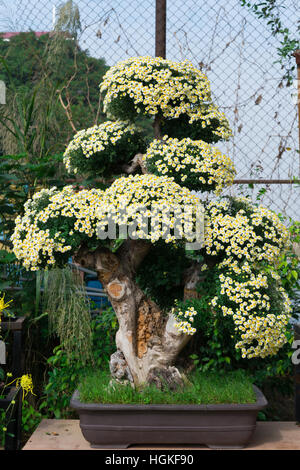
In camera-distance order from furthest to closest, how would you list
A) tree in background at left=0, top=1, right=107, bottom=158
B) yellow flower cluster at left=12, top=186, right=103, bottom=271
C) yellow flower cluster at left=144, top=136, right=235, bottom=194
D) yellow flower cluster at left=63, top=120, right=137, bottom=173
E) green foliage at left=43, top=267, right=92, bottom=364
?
tree in background at left=0, top=1, right=107, bottom=158, green foliage at left=43, top=267, right=92, bottom=364, yellow flower cluster at left=63, top=120, right=137, bottom=173, yellow flower cluster at left=144, top=136, right=235, bottom=194, yellow flower cluster at left=12, top=186, right=103, bottom=271

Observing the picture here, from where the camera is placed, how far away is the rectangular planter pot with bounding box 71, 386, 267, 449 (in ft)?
7.98

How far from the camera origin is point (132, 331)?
2.74 meters

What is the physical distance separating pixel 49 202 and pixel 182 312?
839 millimetres

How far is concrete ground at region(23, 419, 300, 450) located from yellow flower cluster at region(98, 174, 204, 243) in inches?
39.1

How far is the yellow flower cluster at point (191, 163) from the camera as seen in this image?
2.57 metres

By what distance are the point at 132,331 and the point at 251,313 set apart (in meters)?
0.63

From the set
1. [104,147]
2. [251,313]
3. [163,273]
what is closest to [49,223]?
[104,147]

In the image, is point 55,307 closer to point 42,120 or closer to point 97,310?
point 97,310

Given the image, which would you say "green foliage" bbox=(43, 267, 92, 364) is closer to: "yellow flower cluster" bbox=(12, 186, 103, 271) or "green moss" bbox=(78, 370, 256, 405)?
"green moss" bbox=(78, 370, 256, 405)

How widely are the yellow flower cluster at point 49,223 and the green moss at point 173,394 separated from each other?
2.09 ft

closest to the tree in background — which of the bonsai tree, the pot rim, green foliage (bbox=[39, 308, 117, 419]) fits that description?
the bonsai tree

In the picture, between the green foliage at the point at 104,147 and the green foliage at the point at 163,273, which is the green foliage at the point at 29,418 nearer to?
the green foliage at the point at 163,273

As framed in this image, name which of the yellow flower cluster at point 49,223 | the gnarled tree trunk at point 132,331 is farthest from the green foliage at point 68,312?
the yellow flower cluster at point 49,223
